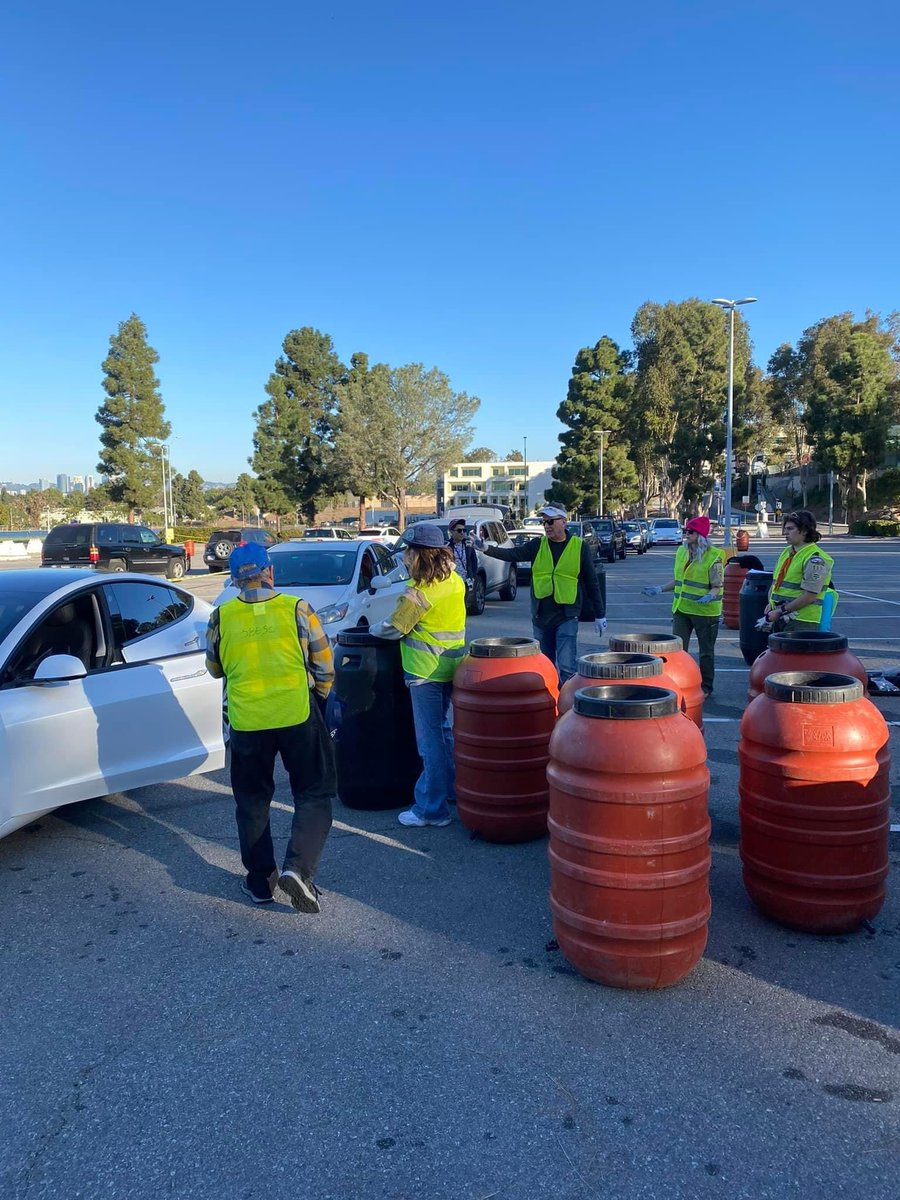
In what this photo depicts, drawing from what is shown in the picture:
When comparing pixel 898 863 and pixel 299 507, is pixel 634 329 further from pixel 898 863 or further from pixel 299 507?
pixel 898 863

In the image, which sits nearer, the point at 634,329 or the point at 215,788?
the point at 215,788

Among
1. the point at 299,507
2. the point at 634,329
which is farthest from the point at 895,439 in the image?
the point at 299,507

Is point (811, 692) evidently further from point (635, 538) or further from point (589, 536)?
point (635, 538)

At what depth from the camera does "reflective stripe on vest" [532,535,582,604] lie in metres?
6.85

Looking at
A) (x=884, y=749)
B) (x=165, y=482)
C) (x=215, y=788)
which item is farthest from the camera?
(x=165, y=482)

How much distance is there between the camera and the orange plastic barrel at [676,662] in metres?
5.14

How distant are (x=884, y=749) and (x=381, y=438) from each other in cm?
5499

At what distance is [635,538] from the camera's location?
42062 mm

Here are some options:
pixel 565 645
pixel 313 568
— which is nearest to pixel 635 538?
pixel 313 568

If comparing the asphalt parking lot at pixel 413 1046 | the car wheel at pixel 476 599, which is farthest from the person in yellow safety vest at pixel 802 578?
the car wheel at pixel 476 599

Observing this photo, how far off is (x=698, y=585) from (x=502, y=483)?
118 metres

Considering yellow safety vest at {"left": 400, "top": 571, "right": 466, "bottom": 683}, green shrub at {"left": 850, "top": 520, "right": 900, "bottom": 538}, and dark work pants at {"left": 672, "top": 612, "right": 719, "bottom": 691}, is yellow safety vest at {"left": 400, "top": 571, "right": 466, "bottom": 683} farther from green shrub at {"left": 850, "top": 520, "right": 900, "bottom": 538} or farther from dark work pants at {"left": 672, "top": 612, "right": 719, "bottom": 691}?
green shrub at {"left": 850, "top": 520, "right": 900, "bottom": 538}

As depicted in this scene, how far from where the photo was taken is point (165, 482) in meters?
61.2

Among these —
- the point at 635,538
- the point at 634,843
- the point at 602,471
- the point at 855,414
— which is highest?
the point at 855,414
